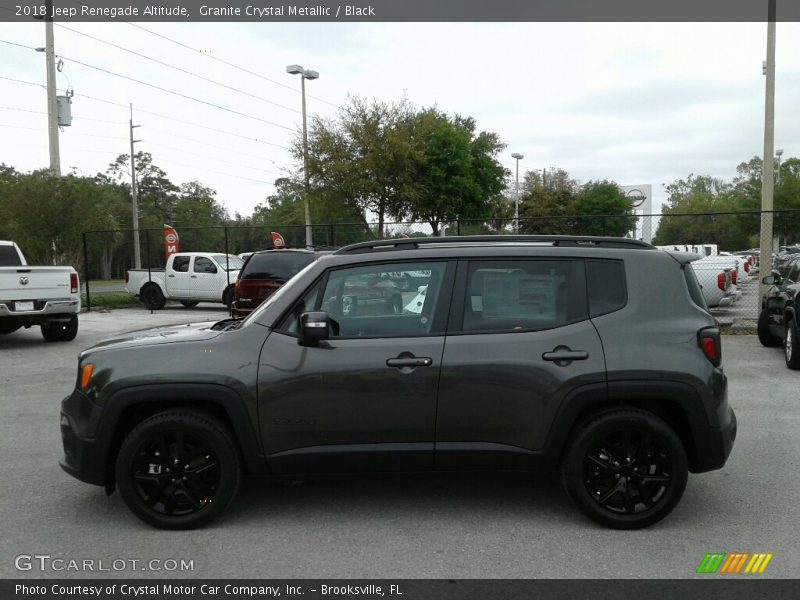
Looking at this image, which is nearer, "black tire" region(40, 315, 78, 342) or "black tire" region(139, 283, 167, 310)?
"black tire" region(40, 315, 78, 342)

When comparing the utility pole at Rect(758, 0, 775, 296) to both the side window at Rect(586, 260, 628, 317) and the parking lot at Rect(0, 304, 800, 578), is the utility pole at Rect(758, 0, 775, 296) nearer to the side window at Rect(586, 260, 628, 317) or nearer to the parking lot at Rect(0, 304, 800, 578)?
the parking lot at Rect(0, 304, 800, 578)

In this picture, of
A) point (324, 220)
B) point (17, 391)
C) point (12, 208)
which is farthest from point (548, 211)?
point (17, 391)

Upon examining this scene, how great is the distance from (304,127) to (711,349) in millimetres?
27522

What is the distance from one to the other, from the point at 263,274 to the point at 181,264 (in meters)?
9.34

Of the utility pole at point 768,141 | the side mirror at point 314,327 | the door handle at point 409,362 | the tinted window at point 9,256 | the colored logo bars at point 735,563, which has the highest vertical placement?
the utility pole at point 768,141

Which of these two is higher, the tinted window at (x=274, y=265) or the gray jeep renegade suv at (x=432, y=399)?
the tinted window at (x=274, y=265)

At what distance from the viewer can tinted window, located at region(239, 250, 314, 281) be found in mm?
13711

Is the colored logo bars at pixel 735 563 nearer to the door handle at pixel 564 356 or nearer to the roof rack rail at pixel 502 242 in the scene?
the door handle at pixel 564 356

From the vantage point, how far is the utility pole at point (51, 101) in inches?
890

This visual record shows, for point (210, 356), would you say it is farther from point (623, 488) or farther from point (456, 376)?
point (623, 488)

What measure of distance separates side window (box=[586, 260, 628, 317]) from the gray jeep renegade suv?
0.01 meters

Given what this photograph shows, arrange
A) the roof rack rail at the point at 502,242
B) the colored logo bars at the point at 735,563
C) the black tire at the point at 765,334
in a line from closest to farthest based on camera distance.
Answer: the colored logo bars at the point at 735,563, the roof rack rail at the point at 502,242, the black tire at the point at 765,334

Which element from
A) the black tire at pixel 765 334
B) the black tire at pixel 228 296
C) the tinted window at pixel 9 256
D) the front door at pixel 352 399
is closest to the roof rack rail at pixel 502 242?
the front door at pixel 352 399

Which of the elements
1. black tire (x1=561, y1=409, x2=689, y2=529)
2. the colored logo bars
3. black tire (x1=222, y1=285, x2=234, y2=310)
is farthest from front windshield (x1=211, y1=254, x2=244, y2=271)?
the colored logo bars
